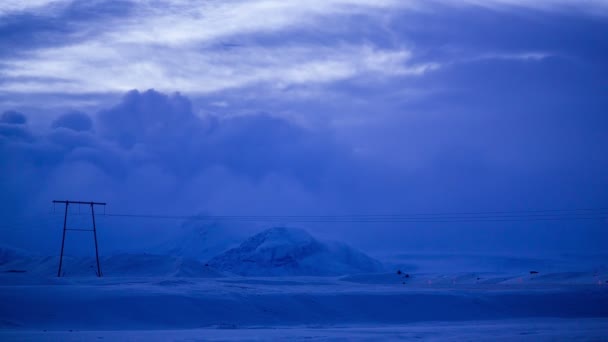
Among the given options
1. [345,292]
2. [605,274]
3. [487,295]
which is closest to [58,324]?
[345,292]

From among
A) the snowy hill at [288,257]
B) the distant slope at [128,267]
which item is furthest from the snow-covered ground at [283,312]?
the snowy hill at [288,257]

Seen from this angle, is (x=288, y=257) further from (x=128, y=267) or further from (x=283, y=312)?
(x=283, y=312)

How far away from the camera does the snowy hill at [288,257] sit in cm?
10347

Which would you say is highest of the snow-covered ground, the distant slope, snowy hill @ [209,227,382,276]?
snowy hill @ [209,227,382,276]

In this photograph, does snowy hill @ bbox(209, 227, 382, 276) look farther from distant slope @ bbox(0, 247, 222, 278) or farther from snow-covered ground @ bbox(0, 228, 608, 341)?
snow-covered ground @ bbox(0, 228, 608, 341)

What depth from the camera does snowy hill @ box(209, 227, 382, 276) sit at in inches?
4074

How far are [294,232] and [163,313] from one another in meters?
83.3

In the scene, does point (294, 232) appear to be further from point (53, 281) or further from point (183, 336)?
point (183, 336)

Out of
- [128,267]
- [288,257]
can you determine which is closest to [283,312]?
[128,267]

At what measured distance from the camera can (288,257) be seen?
106m

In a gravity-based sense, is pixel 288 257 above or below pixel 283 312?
above

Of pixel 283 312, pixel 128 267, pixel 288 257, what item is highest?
pixel 288 257

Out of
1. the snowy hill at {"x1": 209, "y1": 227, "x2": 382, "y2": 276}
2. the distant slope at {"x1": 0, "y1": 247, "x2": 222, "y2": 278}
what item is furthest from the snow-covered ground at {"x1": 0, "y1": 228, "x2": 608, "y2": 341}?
the snowy hill at {"x1": 209, "y1": 227, "x2": 382, "y2": 276}

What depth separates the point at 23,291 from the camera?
31.8 metres
